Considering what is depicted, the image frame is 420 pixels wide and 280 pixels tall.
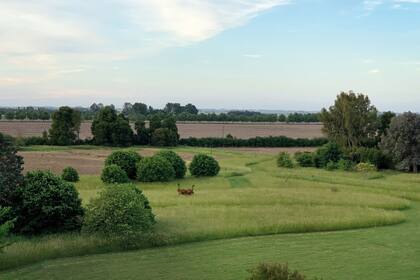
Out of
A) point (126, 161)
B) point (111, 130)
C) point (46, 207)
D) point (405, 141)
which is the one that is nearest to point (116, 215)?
point (46, 207)

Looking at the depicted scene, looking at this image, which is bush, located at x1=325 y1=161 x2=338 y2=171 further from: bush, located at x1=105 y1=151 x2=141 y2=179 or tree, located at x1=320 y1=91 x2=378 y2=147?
bush, located at x1=105 y1=151 x2=141 y2=179

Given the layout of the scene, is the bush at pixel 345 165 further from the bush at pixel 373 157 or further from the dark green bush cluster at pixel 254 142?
the dark green bush cluster at pixel 254 142

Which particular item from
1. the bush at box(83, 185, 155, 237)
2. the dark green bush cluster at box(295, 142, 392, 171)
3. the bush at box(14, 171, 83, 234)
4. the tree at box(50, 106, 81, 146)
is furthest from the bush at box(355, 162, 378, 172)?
the tree at box(50, 106, 81, 146)

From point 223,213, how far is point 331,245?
22.1ft

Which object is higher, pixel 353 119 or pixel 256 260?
pixel 353 119

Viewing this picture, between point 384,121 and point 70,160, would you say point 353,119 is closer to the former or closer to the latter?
point 384,121

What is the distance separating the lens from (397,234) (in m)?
23.8

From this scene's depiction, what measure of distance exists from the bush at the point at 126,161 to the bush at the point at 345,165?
2155cm

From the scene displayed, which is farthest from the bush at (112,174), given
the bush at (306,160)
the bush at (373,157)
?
the bush at (373,157)

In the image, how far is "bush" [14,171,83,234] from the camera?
852 inches

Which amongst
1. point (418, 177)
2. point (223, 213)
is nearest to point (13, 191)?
point (223, 213)

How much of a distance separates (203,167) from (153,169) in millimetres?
5649

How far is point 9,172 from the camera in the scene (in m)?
→ 21.2

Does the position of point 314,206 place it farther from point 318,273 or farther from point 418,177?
point 418,177
